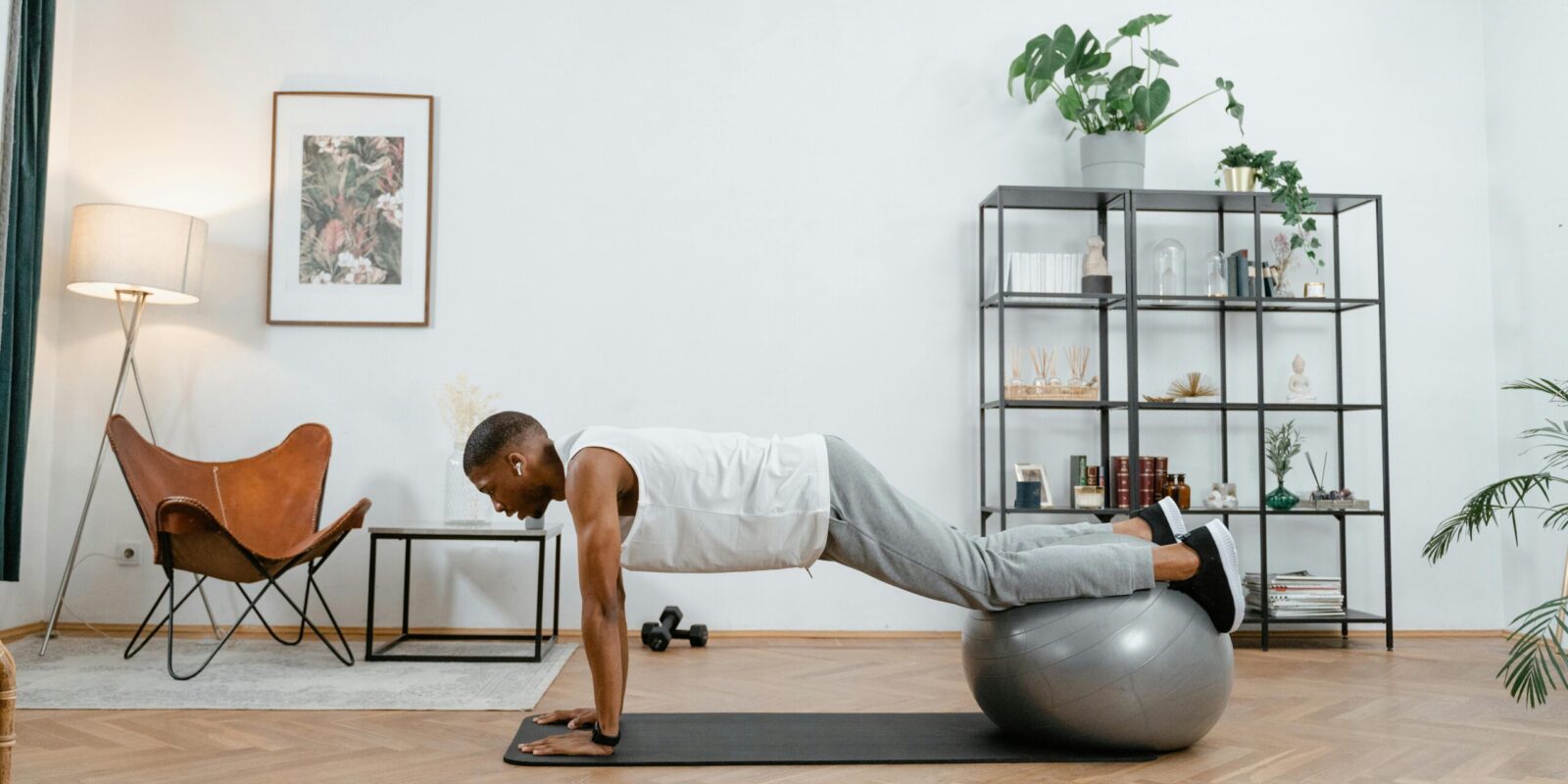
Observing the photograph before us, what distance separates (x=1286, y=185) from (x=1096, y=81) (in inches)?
33.6

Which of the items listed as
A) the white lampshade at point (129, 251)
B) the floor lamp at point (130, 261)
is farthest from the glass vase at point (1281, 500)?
the white lampshade at point (129, 251)

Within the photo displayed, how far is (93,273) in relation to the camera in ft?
12.6

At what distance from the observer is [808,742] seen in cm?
254

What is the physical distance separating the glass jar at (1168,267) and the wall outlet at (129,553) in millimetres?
4244

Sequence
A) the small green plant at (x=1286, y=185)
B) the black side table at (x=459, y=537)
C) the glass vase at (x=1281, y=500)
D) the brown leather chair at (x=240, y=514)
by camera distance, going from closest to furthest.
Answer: the brown leather chair at (x=240, y=514)
the black side table at (x=459, y=537)
the small green plant at (x=1286, y=185)
the glass vase at (x=1281, y=500)

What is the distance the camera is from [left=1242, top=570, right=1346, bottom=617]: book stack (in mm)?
4172

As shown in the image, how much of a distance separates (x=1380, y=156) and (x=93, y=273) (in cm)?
520

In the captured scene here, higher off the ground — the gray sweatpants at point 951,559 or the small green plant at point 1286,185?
the small green plant at point 1286,185

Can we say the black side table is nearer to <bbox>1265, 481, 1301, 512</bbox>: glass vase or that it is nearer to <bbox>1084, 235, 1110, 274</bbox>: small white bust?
<bbox>1084, 235, 1110, 274</bbox>: small white bust

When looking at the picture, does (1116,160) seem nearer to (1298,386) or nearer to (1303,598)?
(1298,386)

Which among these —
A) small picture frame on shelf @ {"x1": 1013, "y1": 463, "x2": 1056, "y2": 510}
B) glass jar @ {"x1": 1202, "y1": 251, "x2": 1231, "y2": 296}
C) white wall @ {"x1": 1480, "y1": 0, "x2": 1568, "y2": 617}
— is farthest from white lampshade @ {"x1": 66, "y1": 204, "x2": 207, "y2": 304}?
white wall @ {"x1": 1480, "y1": 0, "x2": 1568, "y2": 617}

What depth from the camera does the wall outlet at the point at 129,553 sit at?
4.23 meters

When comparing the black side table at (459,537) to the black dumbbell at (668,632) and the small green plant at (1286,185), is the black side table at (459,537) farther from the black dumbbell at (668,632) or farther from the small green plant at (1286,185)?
the small green plant at (1286,185)

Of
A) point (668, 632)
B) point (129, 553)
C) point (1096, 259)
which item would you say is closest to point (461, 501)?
point (668, 632)
